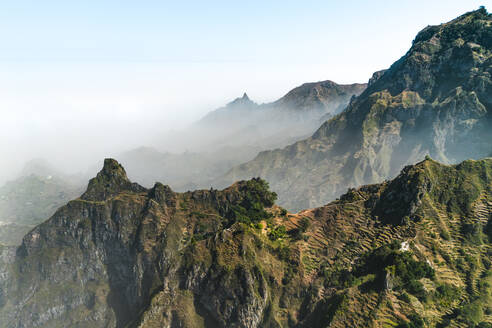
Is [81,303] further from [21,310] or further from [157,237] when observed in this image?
[157,237]

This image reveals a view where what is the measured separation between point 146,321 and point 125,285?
7063cm

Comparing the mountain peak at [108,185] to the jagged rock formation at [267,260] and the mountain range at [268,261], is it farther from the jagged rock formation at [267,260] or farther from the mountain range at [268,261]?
the jagged rock formation at [267,260]

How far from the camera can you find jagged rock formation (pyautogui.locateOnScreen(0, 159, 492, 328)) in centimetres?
8162

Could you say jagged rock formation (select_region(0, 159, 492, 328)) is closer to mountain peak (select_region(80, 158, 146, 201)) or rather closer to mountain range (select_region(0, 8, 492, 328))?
mountain range (select_region(0, 8, 492, 328))

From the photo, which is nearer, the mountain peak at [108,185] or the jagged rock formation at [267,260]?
the jagged rock formation at [267,260]

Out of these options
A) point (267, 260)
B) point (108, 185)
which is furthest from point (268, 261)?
point (108, 185)

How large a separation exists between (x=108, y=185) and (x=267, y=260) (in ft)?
390

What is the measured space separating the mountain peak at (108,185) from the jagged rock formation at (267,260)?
7.51 meters

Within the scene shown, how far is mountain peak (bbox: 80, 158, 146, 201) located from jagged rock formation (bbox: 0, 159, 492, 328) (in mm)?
7514

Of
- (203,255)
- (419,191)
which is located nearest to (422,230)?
(419,191)

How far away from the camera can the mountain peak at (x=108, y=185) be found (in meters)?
167

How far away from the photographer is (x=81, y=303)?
156875mm

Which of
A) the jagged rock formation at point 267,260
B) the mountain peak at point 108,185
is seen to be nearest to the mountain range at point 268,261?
the jagged rock formation at point 267,260

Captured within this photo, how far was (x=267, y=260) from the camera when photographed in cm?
10438
